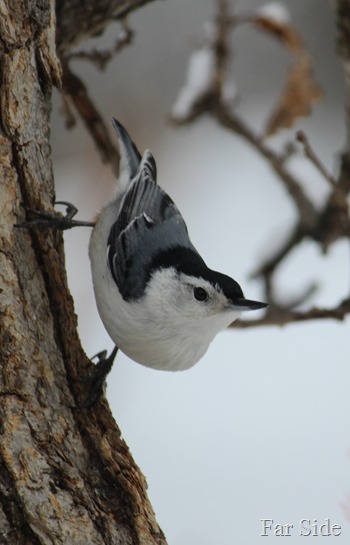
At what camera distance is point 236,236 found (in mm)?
2965

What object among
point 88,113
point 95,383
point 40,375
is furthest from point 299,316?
point 40,375

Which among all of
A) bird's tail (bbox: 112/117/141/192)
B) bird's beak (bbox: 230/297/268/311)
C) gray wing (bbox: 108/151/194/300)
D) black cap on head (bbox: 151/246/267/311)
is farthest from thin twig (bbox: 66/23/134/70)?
bird's beak (bbox: 230/297/268/311)

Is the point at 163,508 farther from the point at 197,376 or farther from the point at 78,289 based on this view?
the point at 78,289

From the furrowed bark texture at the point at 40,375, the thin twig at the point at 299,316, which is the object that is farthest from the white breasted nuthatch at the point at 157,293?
the thin twig at the point at 299,316

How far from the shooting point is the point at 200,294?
5.29 ft

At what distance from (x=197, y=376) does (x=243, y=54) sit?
160 centimetres

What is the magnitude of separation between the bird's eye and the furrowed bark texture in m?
0.26

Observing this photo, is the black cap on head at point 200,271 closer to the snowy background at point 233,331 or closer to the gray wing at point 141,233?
the gray wing at point 141,233

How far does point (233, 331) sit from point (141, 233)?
1.08 m

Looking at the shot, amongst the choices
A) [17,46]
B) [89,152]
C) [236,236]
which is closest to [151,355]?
[17,46]

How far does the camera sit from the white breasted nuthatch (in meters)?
1.60

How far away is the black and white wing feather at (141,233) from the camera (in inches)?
64.3

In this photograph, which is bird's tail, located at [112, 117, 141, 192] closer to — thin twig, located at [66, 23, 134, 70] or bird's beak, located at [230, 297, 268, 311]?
thin twig, located at [66, 23, 134, 70]

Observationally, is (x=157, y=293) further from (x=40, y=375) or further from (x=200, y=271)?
(x=40, y=375)
